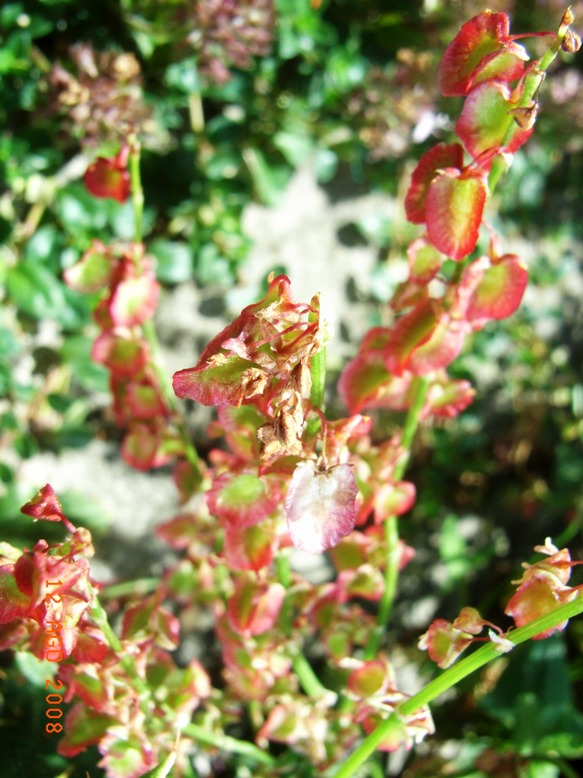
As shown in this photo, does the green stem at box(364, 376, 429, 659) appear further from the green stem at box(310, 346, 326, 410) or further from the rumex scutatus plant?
the green stem at box(310, 346, 326, 410)

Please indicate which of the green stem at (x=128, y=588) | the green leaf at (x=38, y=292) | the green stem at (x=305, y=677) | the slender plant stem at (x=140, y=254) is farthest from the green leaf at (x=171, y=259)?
the green stem at (x=305, y=677)

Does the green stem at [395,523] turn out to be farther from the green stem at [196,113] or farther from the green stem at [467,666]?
the green stem at [196,113]

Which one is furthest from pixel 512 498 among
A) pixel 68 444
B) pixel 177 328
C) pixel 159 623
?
pixel 159 623

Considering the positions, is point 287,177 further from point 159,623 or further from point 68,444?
point 159,623

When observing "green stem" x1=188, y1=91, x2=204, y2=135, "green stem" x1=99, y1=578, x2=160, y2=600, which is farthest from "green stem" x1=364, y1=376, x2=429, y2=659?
"green stem" x1=188, y1=91, x2=204, y2=135

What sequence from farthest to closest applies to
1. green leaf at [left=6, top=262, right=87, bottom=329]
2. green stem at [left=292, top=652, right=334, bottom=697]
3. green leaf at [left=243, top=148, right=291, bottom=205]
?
green leaf at [left=243, top=148, right=291, bottom=205], green leaf at [left=6, top=262, right=87, bottom=329], green stem at [left=292, top=652, right=334, bottom=697]

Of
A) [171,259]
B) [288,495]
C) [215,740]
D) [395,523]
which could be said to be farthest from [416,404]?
[171,259]

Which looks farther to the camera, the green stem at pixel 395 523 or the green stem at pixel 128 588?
the green stem at pixel 128 588
